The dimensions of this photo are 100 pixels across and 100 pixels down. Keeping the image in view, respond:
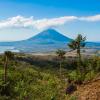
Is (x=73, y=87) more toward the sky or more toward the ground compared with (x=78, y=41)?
more toward the ground

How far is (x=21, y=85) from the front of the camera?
123625 mm

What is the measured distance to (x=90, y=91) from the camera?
245 ft

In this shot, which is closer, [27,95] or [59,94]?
[59,94]

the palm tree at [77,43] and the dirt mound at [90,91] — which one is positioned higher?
the palm tree at [77,43]

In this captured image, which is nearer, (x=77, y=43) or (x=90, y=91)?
(x=90, y=91)

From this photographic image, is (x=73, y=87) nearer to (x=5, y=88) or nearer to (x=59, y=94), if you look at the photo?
(x=59, y=94)

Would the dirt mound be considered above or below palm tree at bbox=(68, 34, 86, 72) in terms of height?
below

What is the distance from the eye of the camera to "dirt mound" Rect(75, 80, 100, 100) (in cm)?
7265

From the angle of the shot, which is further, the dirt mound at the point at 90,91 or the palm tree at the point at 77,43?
the palm tree at the point at 77,43

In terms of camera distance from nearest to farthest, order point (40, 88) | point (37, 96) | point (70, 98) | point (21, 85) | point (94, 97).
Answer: point (94, 97), point (70, 98), point (37, 96), point (40, 88), point (21, 85)

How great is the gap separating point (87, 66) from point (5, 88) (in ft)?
220

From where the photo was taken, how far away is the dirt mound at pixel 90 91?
238ft

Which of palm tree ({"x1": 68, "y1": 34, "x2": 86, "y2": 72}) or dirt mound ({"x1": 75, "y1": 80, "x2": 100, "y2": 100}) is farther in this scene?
palm tree ({"x1": 68, "y1": 34, "x2": 86, "y2": 72})

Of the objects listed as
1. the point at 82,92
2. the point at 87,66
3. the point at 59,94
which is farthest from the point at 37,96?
the point at 87,66
